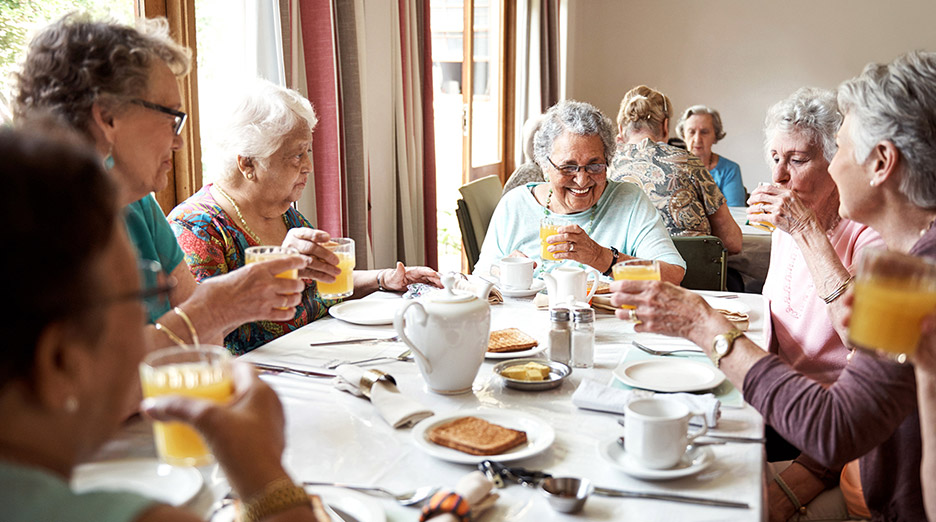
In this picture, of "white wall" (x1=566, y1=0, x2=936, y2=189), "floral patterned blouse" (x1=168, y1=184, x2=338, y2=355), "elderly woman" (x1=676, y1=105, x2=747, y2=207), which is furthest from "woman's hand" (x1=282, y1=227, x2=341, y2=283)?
"white wall" (x1=566, y1=0, x2=936, y2=189)

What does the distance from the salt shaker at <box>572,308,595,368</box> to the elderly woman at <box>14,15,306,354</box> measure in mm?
601

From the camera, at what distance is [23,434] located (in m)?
0.67

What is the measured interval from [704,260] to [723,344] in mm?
1659

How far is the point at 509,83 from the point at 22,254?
20.1ft

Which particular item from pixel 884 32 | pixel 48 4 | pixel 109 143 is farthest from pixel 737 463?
pixel 884 32

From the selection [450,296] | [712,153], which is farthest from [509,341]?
[712,153]

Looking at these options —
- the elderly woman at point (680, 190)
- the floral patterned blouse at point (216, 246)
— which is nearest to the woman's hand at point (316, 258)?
the floral patterned blouse at point (216, 246)

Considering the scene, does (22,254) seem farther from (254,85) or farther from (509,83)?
(509,83)

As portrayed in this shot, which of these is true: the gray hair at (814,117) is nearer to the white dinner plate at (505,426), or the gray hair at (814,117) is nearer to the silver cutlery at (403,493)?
the white dinner plate at (505,426)

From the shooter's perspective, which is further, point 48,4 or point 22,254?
point 48,4

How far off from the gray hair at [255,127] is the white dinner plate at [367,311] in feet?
1.68

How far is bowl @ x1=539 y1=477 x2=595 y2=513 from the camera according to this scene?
104 centimetres

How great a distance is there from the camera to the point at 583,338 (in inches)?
65.9

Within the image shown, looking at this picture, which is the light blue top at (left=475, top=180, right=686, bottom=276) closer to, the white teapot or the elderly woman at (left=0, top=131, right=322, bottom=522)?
the white teapot
